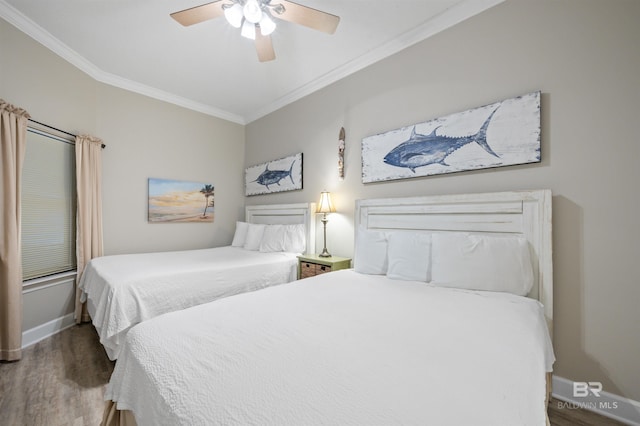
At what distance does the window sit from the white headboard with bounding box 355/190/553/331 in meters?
3.34

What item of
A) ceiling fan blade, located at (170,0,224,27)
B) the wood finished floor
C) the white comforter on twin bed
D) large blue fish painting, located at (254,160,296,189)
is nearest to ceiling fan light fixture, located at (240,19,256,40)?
ceiling fan blade, located at (170,0,224,27)

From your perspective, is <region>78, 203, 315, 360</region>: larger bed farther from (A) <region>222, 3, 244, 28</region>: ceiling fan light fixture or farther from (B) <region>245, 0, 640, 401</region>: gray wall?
(A) <region>222, 3, 244, 28</region>: ceiling fan light fixture

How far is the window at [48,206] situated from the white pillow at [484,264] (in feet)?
12.0

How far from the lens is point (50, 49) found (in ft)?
8.55

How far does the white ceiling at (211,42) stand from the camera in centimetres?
216

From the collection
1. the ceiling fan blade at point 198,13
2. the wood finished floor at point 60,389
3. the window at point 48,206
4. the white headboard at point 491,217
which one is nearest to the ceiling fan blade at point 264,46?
the ceiling fan blade at point 198,13

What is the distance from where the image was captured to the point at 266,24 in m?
1.89

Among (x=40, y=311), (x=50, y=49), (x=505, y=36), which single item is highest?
(x=50, y=49)

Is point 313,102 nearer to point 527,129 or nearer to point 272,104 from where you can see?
point 272,104

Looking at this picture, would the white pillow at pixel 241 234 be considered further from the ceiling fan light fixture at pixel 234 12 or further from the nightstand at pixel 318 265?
the ceiling fan light fixture at pixel 234 12

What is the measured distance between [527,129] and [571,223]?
0.69 metres

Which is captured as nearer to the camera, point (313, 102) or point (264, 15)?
point (264, 15)

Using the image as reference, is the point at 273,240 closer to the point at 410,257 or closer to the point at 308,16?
the point at 410,257

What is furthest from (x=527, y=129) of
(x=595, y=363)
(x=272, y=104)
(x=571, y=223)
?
(x=272, y=104)
